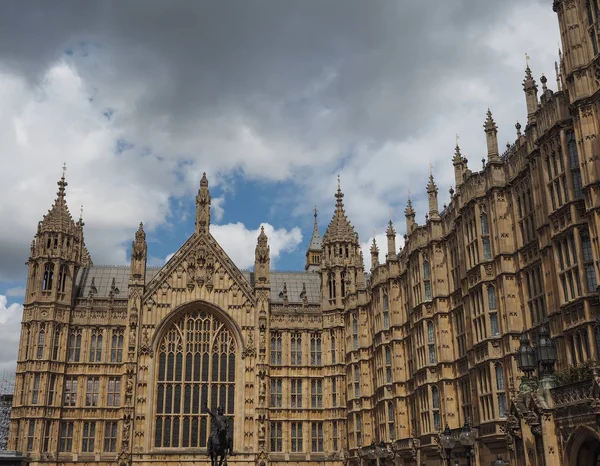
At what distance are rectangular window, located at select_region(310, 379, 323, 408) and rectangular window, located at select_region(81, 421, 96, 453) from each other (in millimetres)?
19748

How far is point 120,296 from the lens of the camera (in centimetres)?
6981

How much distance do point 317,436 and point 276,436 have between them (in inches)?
152

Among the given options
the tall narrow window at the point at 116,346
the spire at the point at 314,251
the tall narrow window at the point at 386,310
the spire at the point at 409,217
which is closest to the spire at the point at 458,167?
the spire at the point at 409,217

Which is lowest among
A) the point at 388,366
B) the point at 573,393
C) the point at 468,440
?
the point at 468,440

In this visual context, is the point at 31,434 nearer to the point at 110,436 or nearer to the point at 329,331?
→ the point at 110,436

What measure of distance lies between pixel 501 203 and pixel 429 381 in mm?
14055

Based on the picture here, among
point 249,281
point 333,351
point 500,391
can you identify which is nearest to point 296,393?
point 333,351

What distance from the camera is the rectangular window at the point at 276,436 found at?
64.2m

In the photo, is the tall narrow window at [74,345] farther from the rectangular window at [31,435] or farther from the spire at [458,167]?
the spire at [458,167]

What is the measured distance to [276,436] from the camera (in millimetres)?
64375

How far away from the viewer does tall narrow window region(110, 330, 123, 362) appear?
63.9 metres

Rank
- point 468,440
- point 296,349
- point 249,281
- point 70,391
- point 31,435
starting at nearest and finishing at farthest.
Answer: point 468,440 → point 31,435 → point 70,391 → point 296,349 → point 249,281

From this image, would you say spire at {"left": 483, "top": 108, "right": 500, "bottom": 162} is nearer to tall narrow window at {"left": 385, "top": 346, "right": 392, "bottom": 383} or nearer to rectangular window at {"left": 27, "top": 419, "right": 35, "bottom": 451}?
tall narrow window at {"left": 385, "top": 346, "right": 392, "bottom": 383}

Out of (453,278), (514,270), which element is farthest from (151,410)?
(514,270)
